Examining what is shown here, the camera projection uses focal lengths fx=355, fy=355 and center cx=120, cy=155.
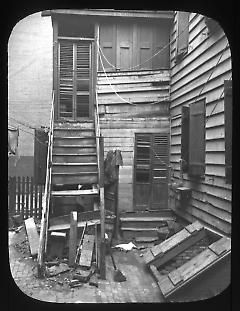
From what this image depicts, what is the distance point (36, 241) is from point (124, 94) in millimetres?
4381

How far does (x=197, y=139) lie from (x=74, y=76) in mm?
4333

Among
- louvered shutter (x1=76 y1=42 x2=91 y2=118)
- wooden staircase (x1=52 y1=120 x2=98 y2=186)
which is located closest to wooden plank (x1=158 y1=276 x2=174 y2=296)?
wooden staircase (x1=52 y1=120 x2=98 y2=186)

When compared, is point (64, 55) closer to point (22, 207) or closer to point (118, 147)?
point (118, 147)

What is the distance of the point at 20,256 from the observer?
22.1 feet

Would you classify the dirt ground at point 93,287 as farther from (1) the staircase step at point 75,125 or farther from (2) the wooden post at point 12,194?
(1) the staircase step at point 75,125

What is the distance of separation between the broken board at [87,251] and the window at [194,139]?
2.28 m

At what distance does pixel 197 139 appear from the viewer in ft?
21.8

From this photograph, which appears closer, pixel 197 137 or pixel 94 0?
pixel 94 0

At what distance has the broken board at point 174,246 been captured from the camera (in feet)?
Answer: 19.6

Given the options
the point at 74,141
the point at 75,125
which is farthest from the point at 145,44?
the point at 74,141

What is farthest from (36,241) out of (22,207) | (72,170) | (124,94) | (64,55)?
→ (64,55)

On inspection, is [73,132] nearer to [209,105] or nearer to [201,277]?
[209,105]

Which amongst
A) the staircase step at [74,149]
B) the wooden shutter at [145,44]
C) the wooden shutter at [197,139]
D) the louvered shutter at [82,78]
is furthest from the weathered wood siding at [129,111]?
the wooden shutter at [197,139]

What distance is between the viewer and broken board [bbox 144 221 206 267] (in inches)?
235
